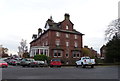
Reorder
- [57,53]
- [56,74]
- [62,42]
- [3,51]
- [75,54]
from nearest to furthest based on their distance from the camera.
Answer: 1. [56,74]
2. [57,53]
3. [62,42]
4. [75,54]
5. [3,51]

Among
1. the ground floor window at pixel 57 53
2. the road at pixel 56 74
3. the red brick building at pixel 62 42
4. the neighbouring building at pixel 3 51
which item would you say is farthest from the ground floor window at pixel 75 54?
the neighbouring building at pixel 3 51

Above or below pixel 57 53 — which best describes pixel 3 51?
above

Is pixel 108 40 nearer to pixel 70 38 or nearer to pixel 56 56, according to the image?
pixel 70 38

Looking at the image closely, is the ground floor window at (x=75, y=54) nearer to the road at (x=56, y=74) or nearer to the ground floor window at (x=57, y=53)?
the ground floor window at (x=57, y=53)

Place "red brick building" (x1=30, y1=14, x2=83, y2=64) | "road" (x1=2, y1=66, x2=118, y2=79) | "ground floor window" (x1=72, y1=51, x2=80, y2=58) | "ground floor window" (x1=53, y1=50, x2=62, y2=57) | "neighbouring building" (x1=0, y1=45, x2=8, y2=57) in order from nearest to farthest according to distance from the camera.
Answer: "road" (x1=2, y1=66, x2=118, y2=79)
"red brick building" (x1=30, y1=14, x2=83, y2=64)
"ground floor window" (x1=53, y1=50, x2=62, y2=57)
"ground floor window" (x1=72, y1=51, x2=80, y2=58)
"neighbouring building" (x1=0, y1=45, x2=8, y2=57)

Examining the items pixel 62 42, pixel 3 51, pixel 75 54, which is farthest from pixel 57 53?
pixel 3 51

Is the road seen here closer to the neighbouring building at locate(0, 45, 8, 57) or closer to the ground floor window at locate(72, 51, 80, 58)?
the ground floor window at locate(72, 51, 80, 58)

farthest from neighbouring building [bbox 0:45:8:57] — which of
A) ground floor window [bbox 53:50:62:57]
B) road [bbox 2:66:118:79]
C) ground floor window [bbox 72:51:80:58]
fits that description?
road [bbox 2:66:118:79]

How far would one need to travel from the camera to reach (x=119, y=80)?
1246 centimetres

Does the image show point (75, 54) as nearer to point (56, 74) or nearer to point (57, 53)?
point (57, 53)

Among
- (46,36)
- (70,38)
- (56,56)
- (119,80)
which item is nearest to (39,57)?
(56,56)

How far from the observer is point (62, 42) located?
5650 cm

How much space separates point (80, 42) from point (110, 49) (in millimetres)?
12485

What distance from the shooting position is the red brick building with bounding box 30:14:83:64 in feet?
178
